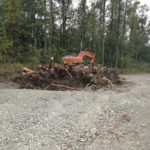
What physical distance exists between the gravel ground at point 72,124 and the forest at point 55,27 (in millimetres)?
11822

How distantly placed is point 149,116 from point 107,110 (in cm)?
124

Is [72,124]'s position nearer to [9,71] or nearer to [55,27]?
[9,71]

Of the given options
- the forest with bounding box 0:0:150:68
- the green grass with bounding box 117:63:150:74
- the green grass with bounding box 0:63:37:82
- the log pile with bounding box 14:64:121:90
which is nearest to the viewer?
the log pile with bounding box 14:64:121:90

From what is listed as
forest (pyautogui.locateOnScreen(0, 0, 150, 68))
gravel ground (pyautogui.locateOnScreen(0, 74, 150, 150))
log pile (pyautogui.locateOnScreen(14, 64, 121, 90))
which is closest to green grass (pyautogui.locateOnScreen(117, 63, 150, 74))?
forest (pyautogui.locateOnScreen(0, 0, 150, 68))

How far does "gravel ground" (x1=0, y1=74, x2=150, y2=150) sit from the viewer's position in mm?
2902

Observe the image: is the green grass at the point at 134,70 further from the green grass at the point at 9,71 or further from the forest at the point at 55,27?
the green grass at the point at 9,71

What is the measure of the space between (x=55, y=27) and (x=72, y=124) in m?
22.9

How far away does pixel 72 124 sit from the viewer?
12.3 feet

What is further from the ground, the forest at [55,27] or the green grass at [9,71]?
the forest at [55,27]

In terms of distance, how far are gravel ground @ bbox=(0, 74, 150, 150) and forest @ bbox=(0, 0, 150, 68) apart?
11.8 metres

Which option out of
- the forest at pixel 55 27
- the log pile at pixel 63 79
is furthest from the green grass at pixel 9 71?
the log pile at pixel 63 79

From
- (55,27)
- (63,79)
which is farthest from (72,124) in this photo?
(55,27)

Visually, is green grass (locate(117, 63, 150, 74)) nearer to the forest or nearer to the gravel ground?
the forest

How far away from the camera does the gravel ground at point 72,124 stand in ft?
9.52
